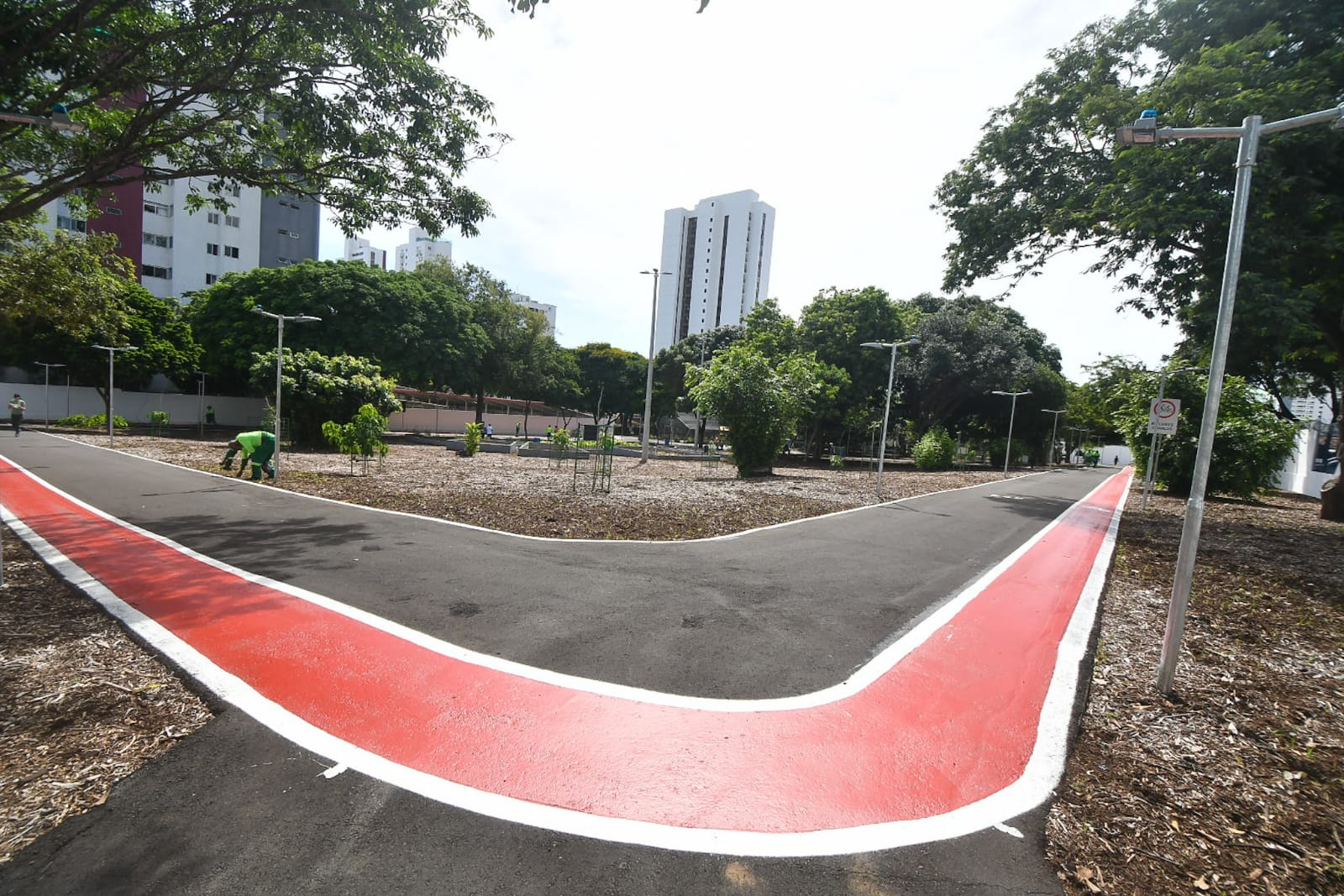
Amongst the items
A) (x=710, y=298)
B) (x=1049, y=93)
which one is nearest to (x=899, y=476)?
(x=1049, y=93)

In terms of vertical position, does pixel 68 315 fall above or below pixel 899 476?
above

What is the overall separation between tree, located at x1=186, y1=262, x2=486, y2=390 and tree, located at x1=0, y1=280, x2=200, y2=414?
140 centimetres

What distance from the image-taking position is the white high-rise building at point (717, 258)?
100875mm

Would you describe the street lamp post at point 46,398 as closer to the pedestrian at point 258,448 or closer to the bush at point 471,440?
the bush at point 471,440

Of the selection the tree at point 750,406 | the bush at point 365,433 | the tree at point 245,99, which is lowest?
the bush at point 365,433

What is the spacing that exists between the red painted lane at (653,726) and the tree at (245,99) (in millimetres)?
7492

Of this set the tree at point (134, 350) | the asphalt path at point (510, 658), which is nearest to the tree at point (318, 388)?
the asphalt path at point (510, 658)

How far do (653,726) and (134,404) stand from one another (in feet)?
156

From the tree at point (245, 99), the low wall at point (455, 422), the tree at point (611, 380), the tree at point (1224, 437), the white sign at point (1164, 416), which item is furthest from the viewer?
the tree at point (611, 380)

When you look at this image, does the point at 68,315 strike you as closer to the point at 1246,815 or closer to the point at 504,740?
the point at 504,740

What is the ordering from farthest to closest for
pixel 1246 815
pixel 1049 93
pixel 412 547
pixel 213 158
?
pixel 1049 93 < pixel 213 158 < pixel 412 547 < pixel 1246 815

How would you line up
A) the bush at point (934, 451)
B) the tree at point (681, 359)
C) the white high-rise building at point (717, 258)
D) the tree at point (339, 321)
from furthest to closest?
the white high-rise building at point (717, 258) < the tree at point (681, 359) < the bush at point (934, 451) < the tree at point (339, 321)

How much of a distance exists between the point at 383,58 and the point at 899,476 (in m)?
24.9

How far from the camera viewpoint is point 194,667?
4.30 m
